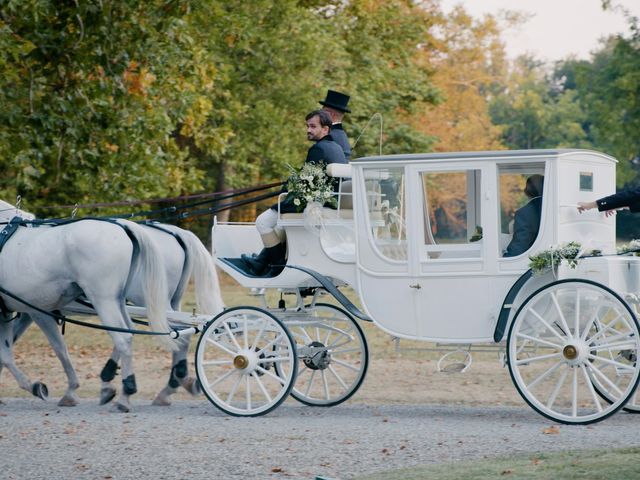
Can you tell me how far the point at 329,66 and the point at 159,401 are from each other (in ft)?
67.3

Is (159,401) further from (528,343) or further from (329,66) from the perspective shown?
(329,66)

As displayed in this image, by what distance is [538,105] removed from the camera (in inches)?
3647

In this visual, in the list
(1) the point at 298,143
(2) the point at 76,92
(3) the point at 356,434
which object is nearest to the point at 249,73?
(1) the point at 298,143

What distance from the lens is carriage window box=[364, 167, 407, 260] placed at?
932 cm

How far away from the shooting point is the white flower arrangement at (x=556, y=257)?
8.70 m

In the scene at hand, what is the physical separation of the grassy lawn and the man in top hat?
3.81 meters

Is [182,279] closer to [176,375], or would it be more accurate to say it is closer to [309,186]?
[176,375]

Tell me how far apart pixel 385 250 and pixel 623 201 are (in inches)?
74.5

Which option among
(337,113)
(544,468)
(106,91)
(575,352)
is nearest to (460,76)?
(106,91)

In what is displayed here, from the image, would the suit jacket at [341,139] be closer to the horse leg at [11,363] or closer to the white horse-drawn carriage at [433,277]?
the white horse-drawn carriage at [433,277]

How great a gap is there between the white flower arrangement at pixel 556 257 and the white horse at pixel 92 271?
123 inches

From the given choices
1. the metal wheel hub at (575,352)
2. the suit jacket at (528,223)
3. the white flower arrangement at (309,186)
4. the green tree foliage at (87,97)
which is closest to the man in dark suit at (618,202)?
the suit jacket at (528,223)

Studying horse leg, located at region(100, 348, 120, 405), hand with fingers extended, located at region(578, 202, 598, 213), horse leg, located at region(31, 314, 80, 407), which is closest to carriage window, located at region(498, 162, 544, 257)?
hand with fingers extended, located at region(578, 202, 598, 213)

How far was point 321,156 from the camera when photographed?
976 cm
